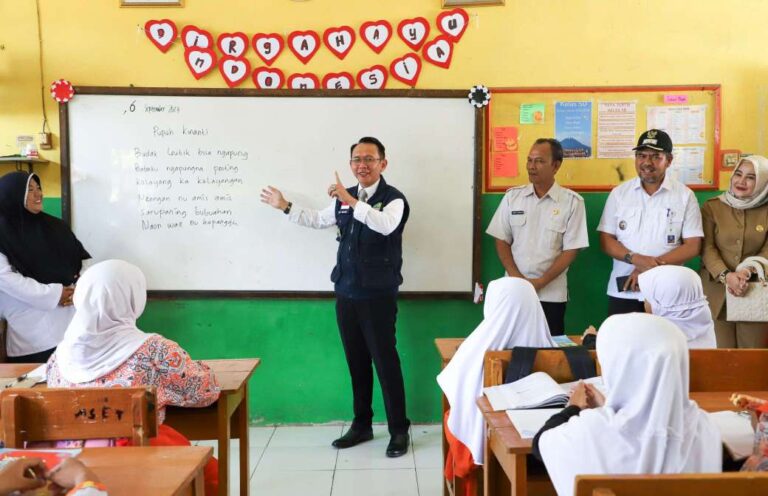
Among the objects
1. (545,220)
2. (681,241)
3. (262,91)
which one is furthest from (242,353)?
(681,241)

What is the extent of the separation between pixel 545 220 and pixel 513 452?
1929 mm

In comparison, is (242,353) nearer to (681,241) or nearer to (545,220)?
(545,220)

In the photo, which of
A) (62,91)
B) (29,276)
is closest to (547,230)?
(29,276)

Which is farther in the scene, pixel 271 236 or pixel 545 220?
pixel 271 236

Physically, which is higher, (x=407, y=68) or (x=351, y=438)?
(x=407, y=68)

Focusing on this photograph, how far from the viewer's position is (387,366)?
3.00 meters

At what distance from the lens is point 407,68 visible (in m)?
3.33

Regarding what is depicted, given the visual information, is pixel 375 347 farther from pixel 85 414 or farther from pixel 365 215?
pixel 85 414

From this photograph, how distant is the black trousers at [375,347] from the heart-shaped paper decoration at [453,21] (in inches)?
60.2

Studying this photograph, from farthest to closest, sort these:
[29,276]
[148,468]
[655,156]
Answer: [655,156] → [29,276] → [148,468]

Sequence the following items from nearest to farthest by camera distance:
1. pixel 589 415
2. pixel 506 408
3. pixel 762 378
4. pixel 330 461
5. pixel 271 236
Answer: pixel 589 415
pixel 506 408
pixel 762 378
pixel 330 461
pixel 271 236

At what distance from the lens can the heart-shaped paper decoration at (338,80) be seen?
3.34m

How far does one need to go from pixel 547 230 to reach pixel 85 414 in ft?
7.82

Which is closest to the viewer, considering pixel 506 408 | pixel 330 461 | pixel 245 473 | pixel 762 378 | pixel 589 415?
pixel 589 415
